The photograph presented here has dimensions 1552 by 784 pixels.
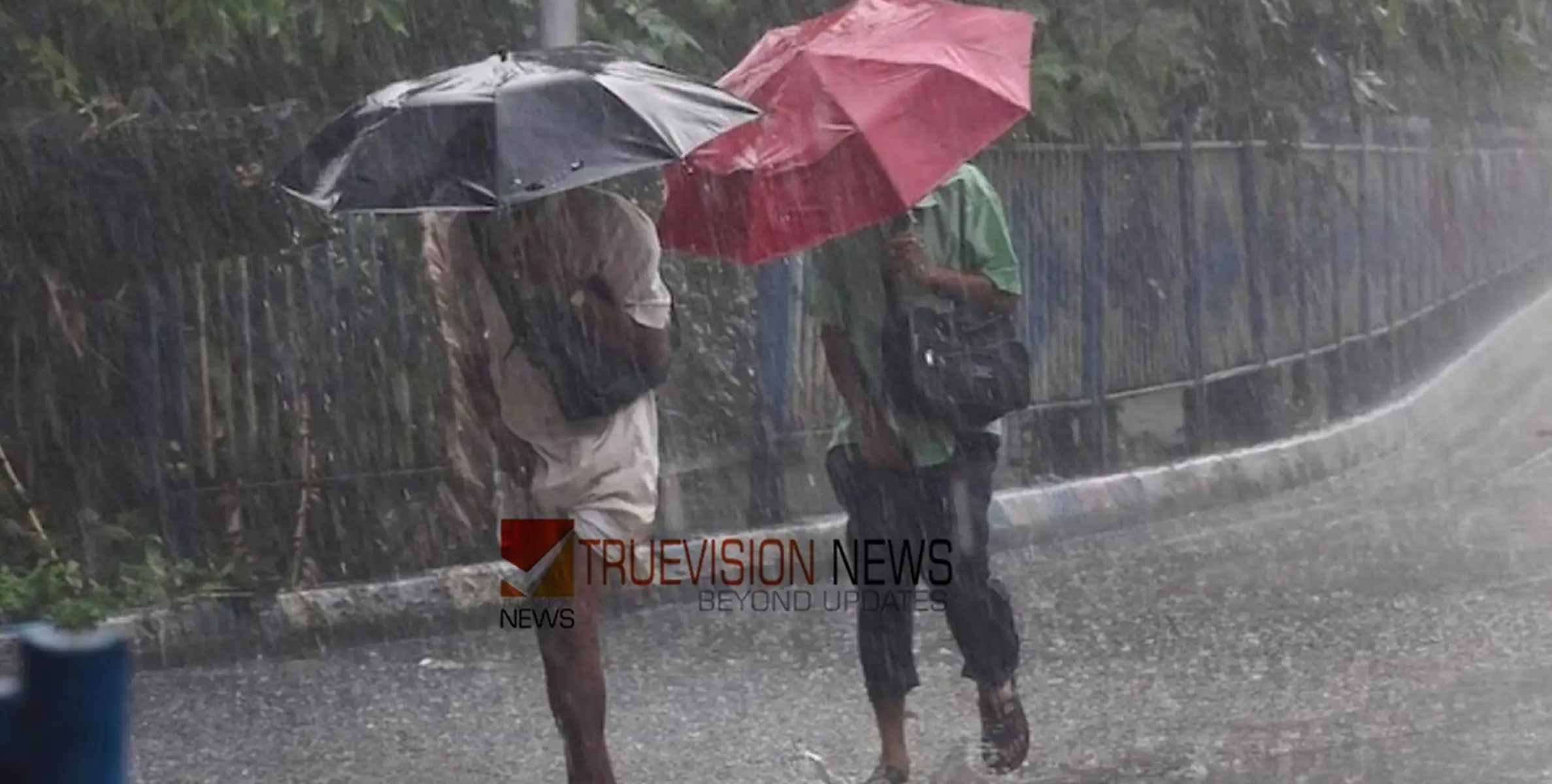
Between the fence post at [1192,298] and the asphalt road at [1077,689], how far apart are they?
263 cm

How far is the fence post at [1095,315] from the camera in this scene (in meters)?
12.3

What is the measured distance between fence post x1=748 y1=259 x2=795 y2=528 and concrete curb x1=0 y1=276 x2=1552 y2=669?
0.19 m

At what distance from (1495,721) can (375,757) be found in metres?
3.09

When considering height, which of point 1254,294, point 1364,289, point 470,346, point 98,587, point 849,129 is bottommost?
point 98,587

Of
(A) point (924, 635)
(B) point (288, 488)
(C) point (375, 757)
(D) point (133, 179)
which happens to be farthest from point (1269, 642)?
(D) point (133, 179)

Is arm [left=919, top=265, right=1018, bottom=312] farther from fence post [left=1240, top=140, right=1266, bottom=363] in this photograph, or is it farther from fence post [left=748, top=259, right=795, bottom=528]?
fence post [left=1240, top=140, right=1266, bottom=363]

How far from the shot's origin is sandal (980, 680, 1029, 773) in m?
6.20

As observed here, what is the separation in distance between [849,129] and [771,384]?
4.91 metres

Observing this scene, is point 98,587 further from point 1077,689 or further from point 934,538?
point 934,538

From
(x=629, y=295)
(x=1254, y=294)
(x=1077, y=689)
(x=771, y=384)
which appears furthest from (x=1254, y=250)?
(x=629, y=295)

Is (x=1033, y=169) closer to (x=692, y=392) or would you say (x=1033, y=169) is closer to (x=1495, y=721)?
(x=692, y=392)

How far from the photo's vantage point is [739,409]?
35.3ft

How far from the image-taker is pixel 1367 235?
54.2 ft

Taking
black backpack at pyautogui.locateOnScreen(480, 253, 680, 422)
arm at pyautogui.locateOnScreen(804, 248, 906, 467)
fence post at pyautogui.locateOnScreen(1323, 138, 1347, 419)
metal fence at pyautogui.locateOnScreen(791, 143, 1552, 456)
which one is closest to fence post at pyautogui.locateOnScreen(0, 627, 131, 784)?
black backpack at pyautogui.locateOnScreen(480, 253, 680, 422)
